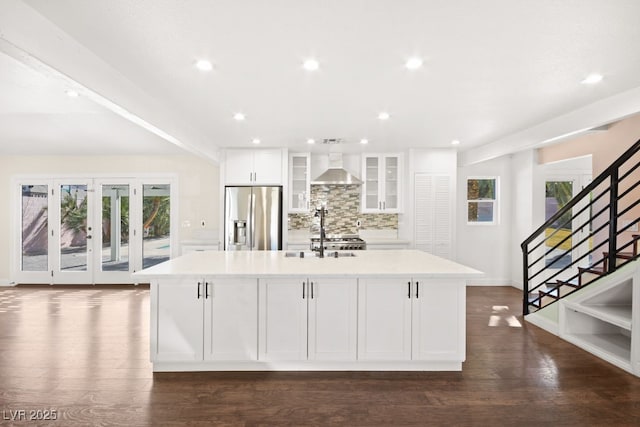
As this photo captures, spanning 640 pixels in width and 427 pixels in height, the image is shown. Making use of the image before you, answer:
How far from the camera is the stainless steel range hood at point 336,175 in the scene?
5843mm

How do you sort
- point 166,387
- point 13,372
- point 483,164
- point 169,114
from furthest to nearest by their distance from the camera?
point 483,164
point 169,114
point 13,372
point 166,387

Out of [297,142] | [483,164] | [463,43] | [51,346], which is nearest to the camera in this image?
[463,43]

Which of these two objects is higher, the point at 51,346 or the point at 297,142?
the point at 297,142

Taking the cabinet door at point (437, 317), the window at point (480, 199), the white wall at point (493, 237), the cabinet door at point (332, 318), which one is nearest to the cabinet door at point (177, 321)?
the cabinet door at point (332, 318)

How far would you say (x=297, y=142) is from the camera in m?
5.47

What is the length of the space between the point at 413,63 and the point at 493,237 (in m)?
4.91

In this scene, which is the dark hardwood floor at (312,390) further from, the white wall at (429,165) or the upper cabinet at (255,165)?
the upper cabinet at (255,165)

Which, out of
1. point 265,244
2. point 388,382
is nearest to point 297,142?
point 265,244

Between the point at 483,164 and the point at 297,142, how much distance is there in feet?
11.7

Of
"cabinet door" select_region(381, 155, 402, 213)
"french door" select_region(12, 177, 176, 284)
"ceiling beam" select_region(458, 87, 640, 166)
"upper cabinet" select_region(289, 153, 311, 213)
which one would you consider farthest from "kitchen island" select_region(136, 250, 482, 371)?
"french door" select_region(12, 177, 176, 284)

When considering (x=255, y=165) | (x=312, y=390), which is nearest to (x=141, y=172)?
(x=255, y=165)

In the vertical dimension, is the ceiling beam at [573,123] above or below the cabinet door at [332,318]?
above

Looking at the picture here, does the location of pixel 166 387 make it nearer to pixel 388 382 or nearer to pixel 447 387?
pixel 388 382

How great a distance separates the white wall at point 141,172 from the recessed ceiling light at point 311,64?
13.9ft
